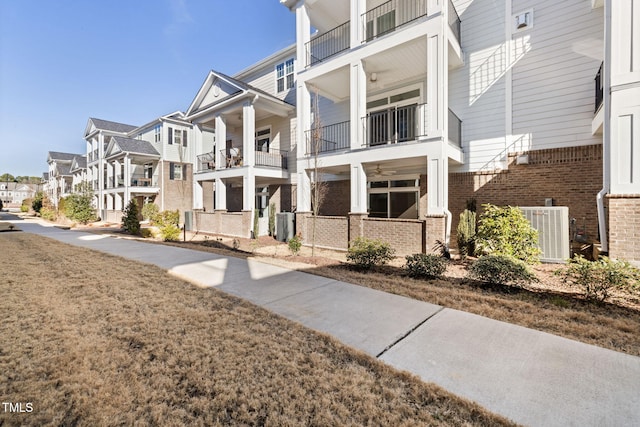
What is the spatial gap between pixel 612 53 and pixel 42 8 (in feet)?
63.7

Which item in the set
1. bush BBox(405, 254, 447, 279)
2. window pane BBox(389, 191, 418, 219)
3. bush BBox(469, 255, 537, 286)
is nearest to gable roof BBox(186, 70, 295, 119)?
window pane BBox(389, 191, 418, 219)

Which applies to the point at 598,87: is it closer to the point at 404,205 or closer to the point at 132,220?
the point at 404,205

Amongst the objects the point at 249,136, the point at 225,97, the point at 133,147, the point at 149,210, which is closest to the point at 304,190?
the point at 249,136

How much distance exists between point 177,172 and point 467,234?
25833 mm

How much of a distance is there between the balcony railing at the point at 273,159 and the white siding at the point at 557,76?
11.2 meters

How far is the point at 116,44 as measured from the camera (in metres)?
15.5

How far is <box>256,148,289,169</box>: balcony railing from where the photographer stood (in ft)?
51.0

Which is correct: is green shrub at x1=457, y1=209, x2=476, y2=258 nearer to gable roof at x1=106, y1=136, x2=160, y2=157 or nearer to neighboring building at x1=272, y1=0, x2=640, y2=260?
neighboring building at x1=272, y1=0, x2=640, y2=260

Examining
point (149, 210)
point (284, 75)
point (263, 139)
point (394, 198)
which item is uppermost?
point (284, 75)

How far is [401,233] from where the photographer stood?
905 cm

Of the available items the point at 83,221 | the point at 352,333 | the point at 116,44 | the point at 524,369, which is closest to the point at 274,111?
the point at 116,44

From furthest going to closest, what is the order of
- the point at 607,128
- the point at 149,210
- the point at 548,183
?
1. the point at 149,210
2. the point at 548,183
3. the point at 607,128

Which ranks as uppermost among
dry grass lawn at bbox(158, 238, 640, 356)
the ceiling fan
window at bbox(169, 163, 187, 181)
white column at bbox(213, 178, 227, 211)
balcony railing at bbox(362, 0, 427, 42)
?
balcony railing at bbox(362, 0, 427, 42)

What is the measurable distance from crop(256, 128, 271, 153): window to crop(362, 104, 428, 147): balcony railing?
8371 millimetres
